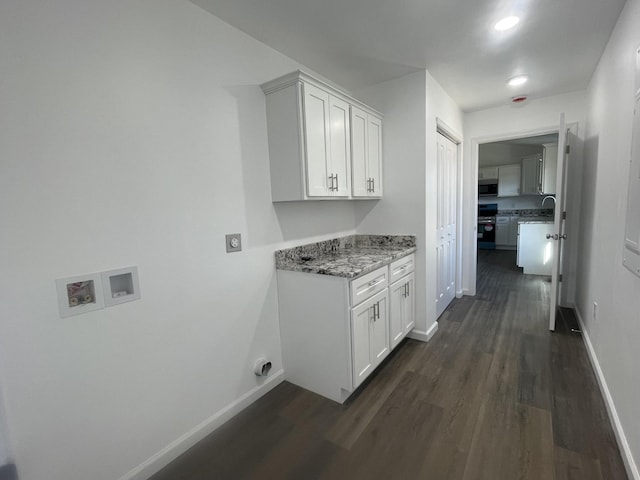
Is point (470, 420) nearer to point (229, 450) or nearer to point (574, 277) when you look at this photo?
point (229, 450)

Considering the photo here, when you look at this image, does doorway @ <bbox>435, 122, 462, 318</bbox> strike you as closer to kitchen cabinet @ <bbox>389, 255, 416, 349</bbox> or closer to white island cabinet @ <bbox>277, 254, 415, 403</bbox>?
kitchen cabinet @ <bbox>389, 255, 416, 349</bbox>

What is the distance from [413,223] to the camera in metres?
2.79

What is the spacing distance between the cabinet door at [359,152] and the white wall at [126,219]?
2.53 ft

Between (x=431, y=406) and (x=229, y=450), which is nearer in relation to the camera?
(x=229, y=450)

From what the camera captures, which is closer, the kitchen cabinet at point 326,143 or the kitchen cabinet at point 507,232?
the kitchen cabinet at point 326,143

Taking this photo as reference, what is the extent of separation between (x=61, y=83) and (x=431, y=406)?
262 cm

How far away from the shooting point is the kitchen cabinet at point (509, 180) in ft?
23.0

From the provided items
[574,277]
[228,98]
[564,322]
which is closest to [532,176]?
[574,277]

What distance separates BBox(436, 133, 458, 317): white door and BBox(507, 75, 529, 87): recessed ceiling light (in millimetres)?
760

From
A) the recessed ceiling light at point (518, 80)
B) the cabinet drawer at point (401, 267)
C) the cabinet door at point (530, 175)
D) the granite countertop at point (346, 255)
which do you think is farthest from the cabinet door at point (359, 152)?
the cabinet door at point (530, 175)

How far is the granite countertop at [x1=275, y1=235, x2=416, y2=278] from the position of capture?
2.04 meters

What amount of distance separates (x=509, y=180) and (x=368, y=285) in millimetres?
6766

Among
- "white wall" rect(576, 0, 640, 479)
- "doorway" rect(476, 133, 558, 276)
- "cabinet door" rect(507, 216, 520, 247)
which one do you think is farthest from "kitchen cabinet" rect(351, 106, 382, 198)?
"cabinet door" rect(507, 216, 520, 247)

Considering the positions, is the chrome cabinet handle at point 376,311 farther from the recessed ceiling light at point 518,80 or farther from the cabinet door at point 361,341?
the recessed ceiling light at point 518,80
